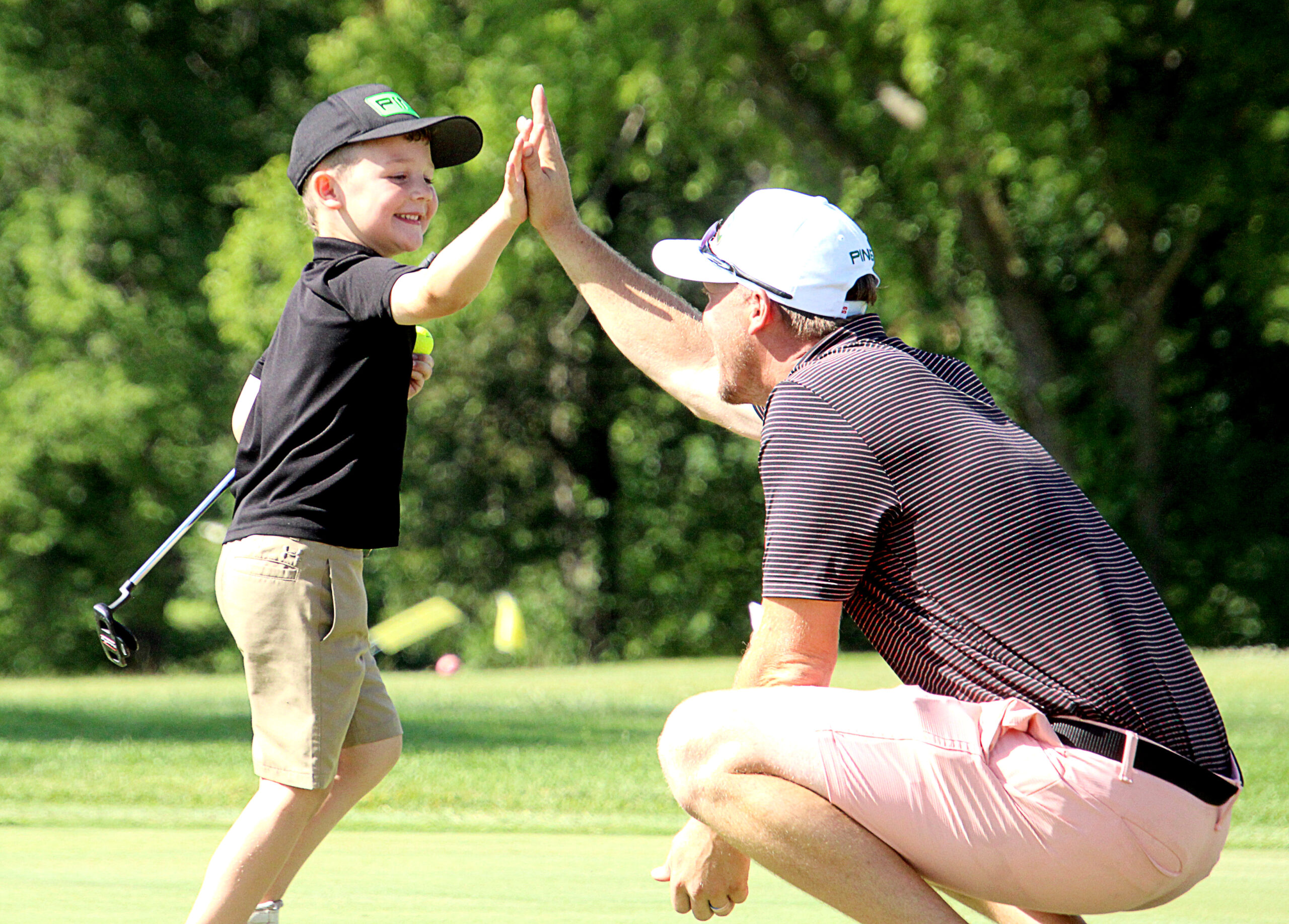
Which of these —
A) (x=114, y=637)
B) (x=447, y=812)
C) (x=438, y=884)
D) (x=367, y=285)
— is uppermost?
(x=367, y=285)

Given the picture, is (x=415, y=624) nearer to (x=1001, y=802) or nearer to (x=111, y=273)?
(x=111, y=273)

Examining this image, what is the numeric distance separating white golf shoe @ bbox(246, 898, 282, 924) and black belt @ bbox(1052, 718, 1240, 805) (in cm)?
165

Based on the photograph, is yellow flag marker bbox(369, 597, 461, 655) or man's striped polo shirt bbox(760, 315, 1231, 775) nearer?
man's striped polo shirt bbox(760, 315, 1231, 775)

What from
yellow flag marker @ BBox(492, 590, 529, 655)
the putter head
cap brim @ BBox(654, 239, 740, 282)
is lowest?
yellow flag marker @ BBox(492, 590, 529, 655)

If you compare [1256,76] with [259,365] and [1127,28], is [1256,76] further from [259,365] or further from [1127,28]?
[259,365]

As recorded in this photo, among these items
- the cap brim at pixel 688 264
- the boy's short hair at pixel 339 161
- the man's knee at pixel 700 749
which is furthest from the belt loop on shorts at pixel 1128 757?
the boy's short hair at pixel 339 161

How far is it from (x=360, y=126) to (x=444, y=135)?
0.23m

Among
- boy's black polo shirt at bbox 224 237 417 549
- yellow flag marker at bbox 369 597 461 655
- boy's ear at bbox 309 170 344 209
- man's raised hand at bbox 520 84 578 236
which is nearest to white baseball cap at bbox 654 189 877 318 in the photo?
man's raised hand at bbox 520 84 578 236

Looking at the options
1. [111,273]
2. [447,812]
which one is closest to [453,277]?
[447,812]

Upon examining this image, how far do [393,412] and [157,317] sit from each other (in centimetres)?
2308

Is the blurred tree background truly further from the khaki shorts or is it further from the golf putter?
the khaki shorts

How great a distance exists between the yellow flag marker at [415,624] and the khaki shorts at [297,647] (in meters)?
16.7

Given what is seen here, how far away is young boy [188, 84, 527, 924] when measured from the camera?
133 inches

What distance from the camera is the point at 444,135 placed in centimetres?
388
